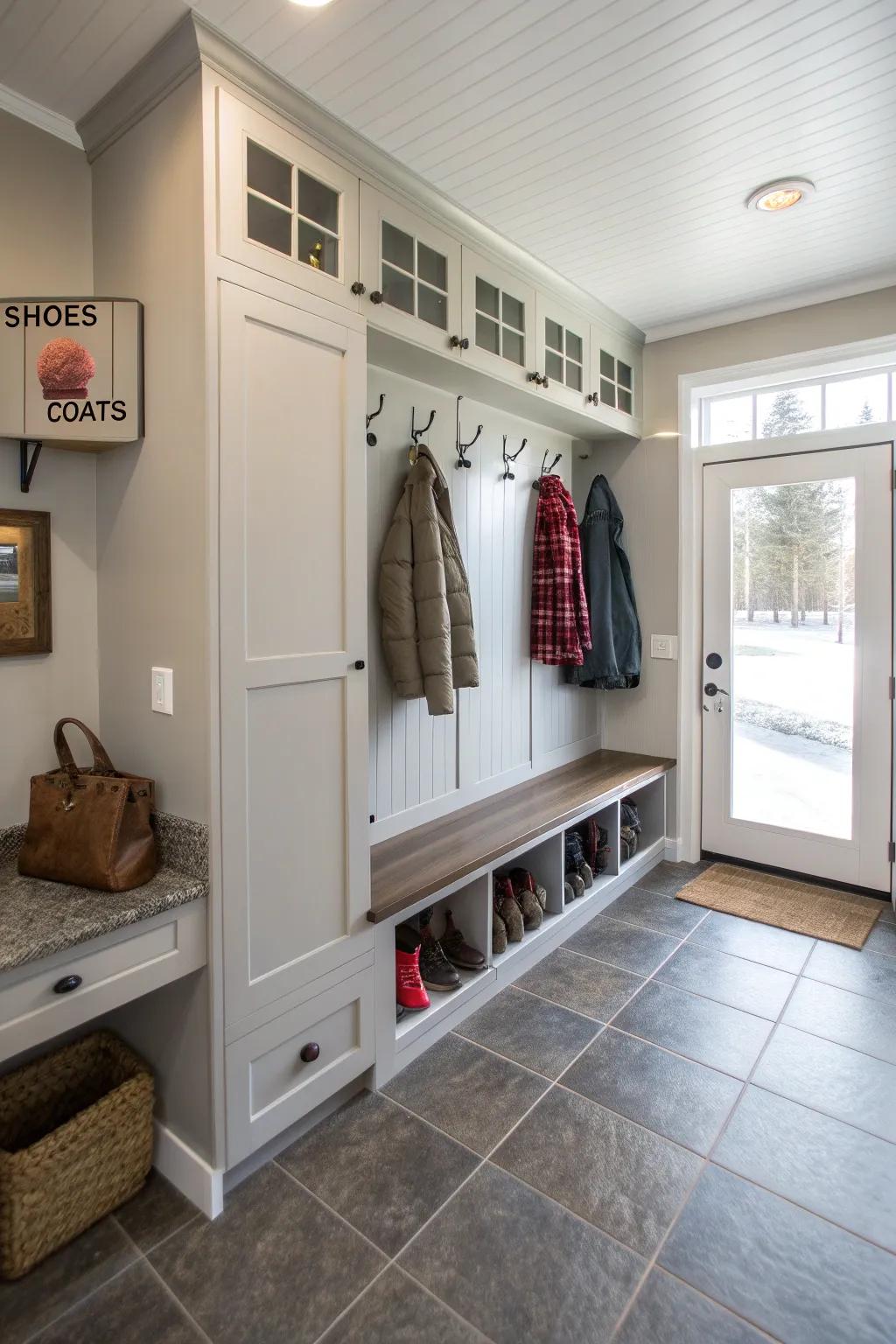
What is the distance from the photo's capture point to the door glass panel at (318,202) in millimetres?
1791

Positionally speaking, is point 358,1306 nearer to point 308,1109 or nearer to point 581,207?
point 308,1109

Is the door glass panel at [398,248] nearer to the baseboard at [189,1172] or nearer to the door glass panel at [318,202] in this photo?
the door glass panel at [318,202]

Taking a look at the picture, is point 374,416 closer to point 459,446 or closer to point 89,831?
point 459,446

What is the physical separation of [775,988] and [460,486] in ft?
7.02

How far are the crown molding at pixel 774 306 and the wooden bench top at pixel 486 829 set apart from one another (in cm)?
207

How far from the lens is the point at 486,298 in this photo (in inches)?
100

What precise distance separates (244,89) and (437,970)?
2421 mm

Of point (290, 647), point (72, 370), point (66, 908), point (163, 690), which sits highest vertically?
point (72, 370)

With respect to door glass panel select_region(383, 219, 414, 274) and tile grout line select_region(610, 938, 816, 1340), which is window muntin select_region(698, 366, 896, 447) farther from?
tile grout line select_region(610, 938, 816, 1340)

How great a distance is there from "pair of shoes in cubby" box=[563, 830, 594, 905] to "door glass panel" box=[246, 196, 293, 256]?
2.34 meters

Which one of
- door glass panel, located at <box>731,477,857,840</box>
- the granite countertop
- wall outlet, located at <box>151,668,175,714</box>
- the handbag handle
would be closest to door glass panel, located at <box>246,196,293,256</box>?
wall outlet, located at <box>151,668,175,714</box>

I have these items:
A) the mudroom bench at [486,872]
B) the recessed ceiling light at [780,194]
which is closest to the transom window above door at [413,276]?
the recessed ceiling light at [780,194]

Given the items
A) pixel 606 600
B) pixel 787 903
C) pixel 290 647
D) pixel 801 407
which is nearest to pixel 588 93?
pixel 290 647

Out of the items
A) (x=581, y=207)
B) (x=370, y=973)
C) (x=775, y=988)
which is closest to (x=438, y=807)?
(x=370, y=973)
